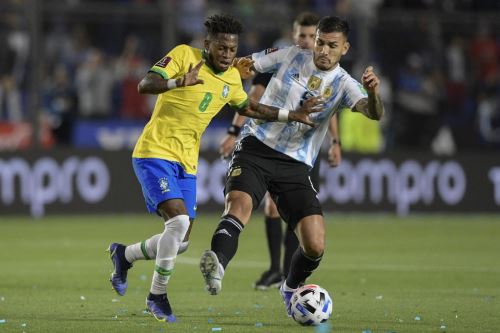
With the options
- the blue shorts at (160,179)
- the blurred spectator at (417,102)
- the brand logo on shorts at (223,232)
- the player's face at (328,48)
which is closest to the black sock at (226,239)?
the brand logo on shorts at (223,232)

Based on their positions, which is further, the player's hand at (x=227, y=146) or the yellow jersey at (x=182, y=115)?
the player's hand at (x=227, y=146)

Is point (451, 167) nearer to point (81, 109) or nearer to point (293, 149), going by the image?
point (81, 109)

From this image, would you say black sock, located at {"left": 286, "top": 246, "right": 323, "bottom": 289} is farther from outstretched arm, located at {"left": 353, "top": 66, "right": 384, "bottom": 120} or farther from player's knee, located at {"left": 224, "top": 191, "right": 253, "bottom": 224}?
outstretched arm, located at {"left": 353, "top": 66, "right": 384, "bottom": 120}

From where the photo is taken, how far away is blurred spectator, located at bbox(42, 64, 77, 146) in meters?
19.6

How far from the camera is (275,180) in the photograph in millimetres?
8367

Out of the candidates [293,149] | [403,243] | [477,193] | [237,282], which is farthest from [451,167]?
[293,149]

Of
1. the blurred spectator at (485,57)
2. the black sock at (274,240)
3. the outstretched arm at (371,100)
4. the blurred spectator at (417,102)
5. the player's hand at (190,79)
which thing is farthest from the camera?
the blurred spectator at (485,57)

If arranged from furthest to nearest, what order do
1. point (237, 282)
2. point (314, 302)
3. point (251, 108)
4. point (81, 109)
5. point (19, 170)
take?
1. point (81, 109)
2. point (19, 170)
3. point (237, 282)
4. point (251, 108)
5. point (314, 302)

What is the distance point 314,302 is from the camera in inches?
307

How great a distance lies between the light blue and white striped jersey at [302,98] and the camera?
8.49 m

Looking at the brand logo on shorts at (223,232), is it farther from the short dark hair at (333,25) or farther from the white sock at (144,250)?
the short dark hair at (333,25)

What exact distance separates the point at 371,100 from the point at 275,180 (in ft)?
3.05

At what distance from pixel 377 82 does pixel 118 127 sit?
12413 millimetres

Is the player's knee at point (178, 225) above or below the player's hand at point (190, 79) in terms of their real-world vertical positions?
below
